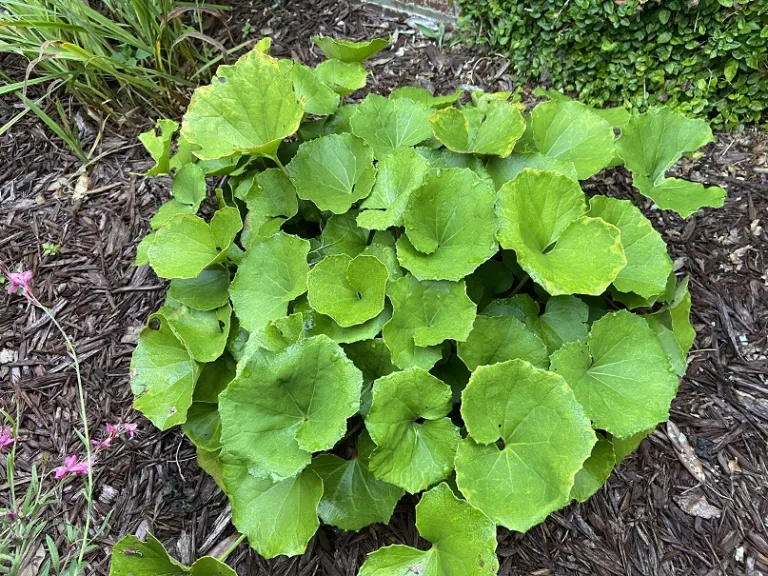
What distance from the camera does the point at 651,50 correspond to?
A: 8.48 ft

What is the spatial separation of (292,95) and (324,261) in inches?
23.8

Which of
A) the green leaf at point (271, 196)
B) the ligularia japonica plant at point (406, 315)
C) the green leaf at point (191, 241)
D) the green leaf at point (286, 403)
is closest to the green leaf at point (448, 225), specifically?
the ligularia japonica plant at point (406, 315)

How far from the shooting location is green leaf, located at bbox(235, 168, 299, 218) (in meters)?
2.05

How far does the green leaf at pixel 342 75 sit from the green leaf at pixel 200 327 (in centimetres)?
96

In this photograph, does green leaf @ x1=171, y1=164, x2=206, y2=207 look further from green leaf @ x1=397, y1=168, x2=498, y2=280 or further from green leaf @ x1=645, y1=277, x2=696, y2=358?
green leaf @ x1=645, y1=277, x2=696, y2=358

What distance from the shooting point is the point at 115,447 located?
7.00 ft

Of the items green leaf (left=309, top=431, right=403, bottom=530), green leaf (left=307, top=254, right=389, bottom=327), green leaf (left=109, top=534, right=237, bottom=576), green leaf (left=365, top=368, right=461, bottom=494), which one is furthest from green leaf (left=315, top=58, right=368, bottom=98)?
green leaf (left=109, top=534, right=237, bottom=576)

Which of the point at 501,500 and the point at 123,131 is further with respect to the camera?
the point at 123,131

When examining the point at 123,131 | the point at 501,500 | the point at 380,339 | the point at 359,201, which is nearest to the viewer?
the point at 501,500

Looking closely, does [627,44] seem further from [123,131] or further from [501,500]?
[123,131]

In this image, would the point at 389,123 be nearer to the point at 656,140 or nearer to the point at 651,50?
the point at 656,140

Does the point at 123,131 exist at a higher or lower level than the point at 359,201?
lower

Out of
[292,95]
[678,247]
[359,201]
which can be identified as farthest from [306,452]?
[678,247]

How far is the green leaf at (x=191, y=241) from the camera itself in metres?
1.91
